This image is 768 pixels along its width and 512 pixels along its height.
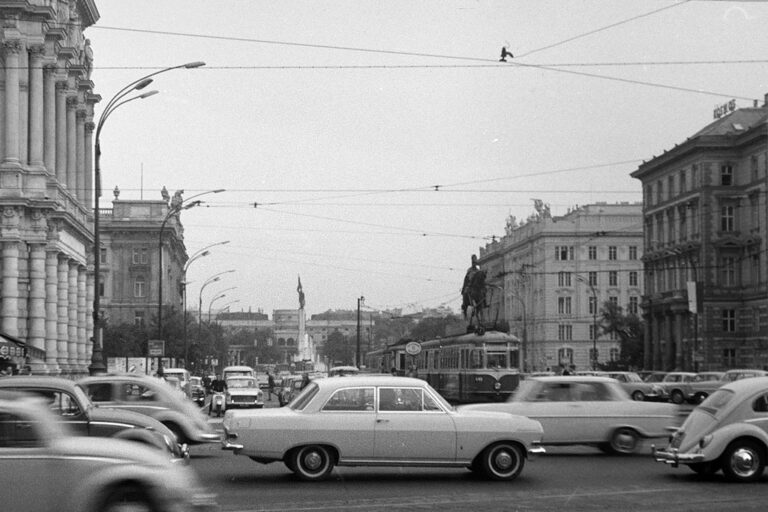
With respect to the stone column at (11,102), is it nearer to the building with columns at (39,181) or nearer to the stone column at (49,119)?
the building with columns at (39,181)

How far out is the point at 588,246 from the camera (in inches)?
4850

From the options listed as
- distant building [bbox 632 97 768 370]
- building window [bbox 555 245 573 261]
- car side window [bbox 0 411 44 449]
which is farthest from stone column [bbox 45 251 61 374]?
building window [bbox 555 245 573 261]

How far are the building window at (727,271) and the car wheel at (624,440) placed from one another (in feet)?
214

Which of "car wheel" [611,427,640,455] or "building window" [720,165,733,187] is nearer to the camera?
"car wheel" [611,427,640,455]

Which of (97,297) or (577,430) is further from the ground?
(97,297)

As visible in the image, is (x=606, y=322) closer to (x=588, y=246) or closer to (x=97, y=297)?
(x=588, y=246)

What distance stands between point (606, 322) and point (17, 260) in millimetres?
74822

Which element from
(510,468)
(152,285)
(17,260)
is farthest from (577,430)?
(152,285)

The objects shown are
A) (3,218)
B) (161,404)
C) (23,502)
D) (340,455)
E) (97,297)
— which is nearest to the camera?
(23,502)

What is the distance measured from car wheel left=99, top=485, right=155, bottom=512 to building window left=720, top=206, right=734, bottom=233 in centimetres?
7891

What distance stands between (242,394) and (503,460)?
32.7m

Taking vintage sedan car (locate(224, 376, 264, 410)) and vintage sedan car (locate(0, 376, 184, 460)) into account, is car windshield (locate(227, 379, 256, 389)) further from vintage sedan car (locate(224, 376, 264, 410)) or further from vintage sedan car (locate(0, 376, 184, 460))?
vintage sedan car (locate(0, 376, 184, 460))

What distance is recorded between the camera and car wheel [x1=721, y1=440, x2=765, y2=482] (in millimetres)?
18016

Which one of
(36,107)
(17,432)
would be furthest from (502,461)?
(36,107)
